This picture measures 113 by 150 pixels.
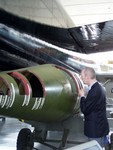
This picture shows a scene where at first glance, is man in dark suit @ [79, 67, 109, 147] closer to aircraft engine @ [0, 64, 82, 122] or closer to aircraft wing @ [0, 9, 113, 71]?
aircraft engine @ [0, 64, 82, 122]

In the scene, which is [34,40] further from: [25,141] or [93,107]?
[25,141]

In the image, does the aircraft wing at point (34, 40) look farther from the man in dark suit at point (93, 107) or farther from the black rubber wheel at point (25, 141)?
the black rubber wheel at point (25, 141)

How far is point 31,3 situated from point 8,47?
0.79 metres

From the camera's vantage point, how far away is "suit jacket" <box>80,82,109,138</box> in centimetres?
320

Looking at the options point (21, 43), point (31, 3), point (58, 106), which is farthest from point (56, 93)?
point (31, 3)

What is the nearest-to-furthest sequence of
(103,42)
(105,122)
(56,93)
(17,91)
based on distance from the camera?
(17,91) < (56,93) < (105,122) < (103,42)

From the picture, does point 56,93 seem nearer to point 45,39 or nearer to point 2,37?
point 2,37

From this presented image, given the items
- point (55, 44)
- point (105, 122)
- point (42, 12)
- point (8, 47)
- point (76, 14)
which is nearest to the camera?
point (8, 47)

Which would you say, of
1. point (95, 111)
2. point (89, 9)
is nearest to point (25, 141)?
point (95, 111)

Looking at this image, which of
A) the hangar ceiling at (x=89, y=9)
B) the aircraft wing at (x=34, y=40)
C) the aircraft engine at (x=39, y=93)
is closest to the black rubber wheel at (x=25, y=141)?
the aircraft engine at (x=39, y=93)

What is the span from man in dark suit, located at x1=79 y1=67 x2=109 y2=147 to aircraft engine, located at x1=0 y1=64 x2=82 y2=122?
0.69 feet

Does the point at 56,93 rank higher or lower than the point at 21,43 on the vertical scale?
lower

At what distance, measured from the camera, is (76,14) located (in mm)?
11961

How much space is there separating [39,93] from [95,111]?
2.13ft
